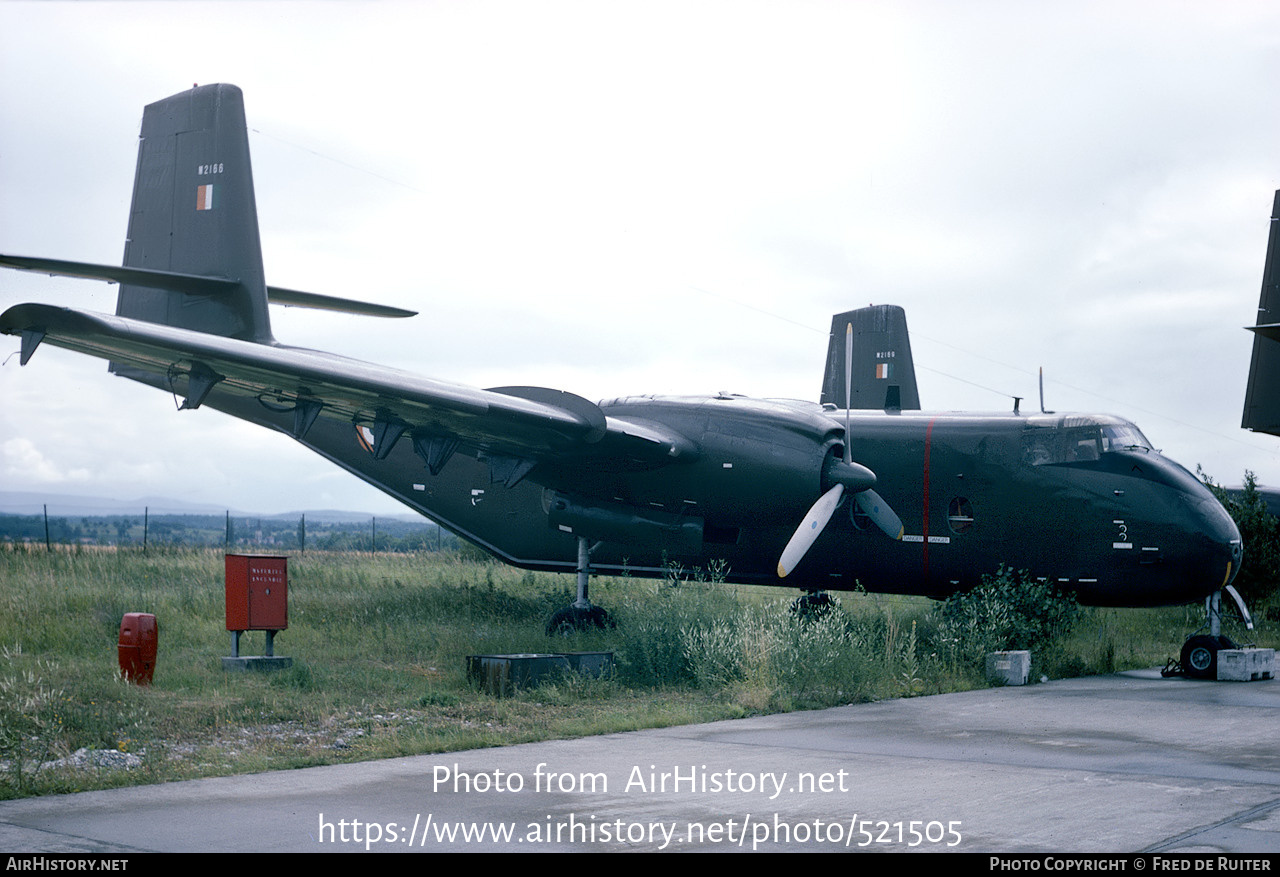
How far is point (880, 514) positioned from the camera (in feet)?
52.5

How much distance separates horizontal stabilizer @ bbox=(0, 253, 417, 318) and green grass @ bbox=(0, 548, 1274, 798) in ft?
15.8

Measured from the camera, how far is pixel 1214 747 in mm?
9523

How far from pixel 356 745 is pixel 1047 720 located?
6414 mm

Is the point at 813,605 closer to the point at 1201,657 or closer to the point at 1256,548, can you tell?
the point at 1201,657

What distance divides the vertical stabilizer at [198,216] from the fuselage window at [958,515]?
11.1 meters

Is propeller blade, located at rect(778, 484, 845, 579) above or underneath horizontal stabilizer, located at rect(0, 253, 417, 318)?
underneath

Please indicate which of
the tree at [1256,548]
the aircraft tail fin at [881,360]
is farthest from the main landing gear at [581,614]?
the tree at [1256,548]

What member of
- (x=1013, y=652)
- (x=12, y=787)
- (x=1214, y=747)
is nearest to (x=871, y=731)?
(x=1214, y=747)

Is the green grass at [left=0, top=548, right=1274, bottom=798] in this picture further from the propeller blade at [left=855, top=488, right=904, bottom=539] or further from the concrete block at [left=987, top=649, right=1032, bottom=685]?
the propeller blade at [left=855, top=488, right=904, bottom=539]

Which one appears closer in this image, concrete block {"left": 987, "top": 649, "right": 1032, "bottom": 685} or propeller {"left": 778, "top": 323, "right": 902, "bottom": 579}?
concrete block {"left": 987, "top": 649, "right": 1032, "bottom": 685}

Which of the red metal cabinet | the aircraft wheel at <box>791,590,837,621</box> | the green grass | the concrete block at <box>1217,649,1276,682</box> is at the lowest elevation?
the concrete block at <box>1217,649,1276,682</box>

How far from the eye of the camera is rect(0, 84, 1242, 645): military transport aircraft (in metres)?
14.9

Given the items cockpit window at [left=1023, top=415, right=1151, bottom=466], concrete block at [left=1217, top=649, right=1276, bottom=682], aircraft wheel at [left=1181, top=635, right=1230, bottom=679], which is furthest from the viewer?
cockpit window at [left=1023, top=415, right=1151, bottom=466]

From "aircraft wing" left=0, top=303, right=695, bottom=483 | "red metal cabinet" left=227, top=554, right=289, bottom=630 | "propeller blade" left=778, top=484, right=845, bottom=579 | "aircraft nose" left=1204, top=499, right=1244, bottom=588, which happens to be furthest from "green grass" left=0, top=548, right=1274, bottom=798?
"aircraft wing" left=0, top=303, right=695, bottom=483
